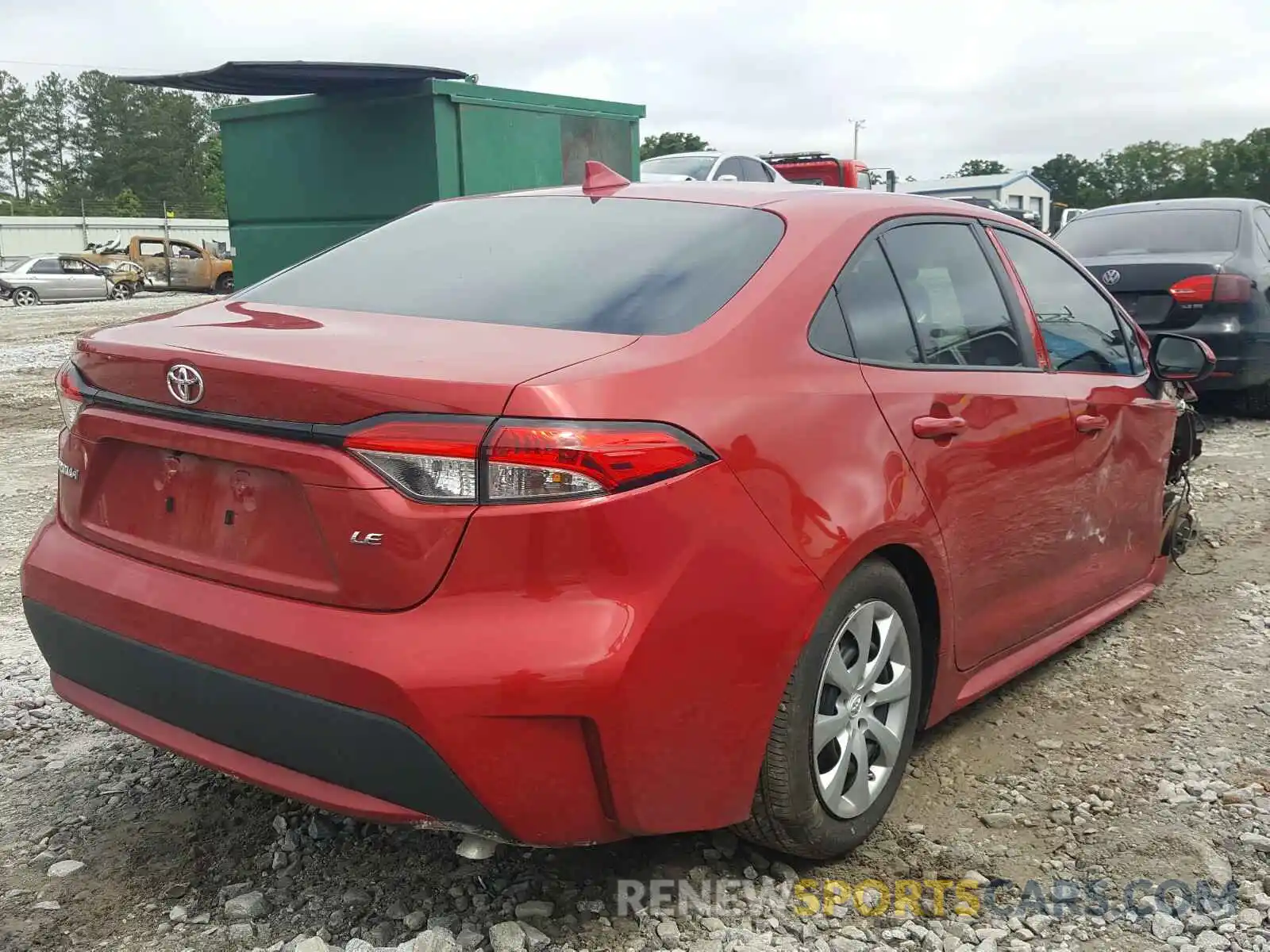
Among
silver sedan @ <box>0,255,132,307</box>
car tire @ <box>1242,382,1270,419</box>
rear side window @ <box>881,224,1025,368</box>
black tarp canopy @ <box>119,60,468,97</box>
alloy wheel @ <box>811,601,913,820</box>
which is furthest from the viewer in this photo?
silver sedan @ <box>0,255,132,307</box>

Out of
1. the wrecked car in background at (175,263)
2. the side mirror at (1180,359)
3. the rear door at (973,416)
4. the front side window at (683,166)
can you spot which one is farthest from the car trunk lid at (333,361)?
the wrecked car in background at (175,263)

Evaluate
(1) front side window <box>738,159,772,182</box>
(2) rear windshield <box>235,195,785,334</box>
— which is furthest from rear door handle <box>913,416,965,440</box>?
(1) front side window <box>738,159,772,182</box>

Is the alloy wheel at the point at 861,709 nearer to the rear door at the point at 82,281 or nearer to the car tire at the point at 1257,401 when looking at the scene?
the car tire at the point at 1257,401

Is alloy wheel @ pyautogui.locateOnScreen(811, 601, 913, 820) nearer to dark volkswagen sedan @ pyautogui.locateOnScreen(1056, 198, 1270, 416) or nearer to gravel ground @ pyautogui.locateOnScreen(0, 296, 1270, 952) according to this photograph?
gravel ground @ pyautogui.locateOnScreen(0, 296, 1270, 952)

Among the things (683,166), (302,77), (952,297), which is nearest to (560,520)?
Result: (952,297)

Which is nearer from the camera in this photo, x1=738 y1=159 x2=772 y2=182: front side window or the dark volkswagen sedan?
the dark volkswagen sedan

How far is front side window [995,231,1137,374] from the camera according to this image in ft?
12.0

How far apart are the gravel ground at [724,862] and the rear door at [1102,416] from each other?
0.52 meters

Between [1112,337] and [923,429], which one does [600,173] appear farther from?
[1112,337]

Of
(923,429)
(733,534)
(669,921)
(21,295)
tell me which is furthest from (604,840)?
(21,295)

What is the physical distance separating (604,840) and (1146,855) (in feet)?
4.59

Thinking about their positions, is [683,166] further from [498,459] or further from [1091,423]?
[498,459]

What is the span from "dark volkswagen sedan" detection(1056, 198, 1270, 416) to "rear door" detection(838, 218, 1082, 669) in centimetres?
483

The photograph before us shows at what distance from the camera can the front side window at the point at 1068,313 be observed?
12.0ft
